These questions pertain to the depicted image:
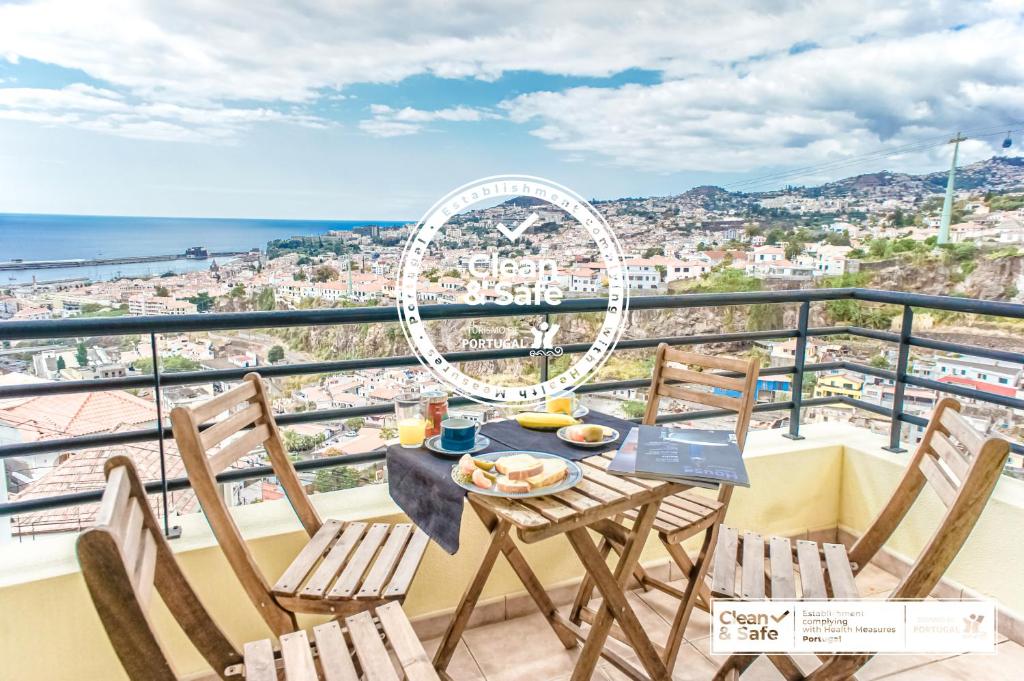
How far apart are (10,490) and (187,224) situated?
945cm

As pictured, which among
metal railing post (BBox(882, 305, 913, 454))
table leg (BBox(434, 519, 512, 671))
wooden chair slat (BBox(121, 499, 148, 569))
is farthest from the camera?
metal railing post (BBox(882, 305, 913, 454))

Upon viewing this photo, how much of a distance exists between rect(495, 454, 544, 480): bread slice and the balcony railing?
2.68ft

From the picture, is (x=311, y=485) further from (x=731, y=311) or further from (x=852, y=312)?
(x=852, y=312)

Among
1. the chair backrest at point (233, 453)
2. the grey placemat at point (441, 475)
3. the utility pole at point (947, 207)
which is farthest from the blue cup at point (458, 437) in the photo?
the utility pole at point (947, 207)

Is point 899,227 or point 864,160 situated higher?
point 864,160

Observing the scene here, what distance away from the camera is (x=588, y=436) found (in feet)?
5.87

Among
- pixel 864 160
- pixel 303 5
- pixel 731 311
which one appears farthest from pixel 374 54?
pixel 731 311

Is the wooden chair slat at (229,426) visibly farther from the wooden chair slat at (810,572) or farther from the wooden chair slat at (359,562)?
the wooden chair slat at (810,572)

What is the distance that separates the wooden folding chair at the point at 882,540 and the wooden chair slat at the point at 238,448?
4.30 feet

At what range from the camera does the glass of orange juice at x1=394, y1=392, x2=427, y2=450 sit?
1812 millimetres

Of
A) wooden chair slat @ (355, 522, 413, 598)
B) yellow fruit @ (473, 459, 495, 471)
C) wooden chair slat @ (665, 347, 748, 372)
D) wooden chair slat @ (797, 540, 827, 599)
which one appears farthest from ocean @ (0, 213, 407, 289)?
wooden chair slat @ (797, 540, 827, 599)

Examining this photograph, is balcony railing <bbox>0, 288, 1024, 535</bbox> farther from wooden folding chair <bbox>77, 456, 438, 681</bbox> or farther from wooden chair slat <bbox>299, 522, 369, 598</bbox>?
wooden folding chair <bbox>77, 456, 438, 681</bbox>

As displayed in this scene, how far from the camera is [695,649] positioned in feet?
6.99

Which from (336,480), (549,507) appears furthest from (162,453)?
(549,507)
